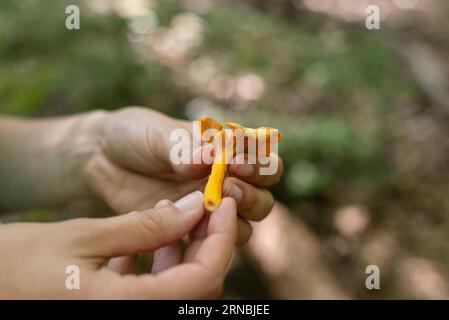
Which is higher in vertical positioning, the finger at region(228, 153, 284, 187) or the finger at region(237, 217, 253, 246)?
the finger at region(228, 153, 284, 187)

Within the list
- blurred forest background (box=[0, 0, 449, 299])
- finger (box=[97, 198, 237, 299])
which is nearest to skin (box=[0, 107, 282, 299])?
finger (box=[97, 198, 237, 299])

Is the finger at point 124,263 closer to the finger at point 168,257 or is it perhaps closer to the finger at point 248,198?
the finger at point 168,257

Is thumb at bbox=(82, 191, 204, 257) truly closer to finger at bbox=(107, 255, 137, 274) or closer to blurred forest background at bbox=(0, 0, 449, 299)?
finger at bbox=(107, 255, 137, 274)

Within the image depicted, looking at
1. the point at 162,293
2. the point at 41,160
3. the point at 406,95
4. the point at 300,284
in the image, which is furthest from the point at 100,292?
the point at 406,95

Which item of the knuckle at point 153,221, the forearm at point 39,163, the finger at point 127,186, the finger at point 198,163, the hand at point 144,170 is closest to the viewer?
the knuckle at point 153,221

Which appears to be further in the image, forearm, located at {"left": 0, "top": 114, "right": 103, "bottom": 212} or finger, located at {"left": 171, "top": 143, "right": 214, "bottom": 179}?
forearm, located at {"left": 0, "top": 114, "right": 103, "bottom": 212}

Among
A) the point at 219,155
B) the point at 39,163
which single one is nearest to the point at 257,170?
the point at 219,155

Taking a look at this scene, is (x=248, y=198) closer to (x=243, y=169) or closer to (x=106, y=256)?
(x=243, y=169)

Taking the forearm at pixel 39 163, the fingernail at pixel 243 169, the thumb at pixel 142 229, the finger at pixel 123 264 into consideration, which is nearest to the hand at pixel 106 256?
the thumb at pixel 142 229
